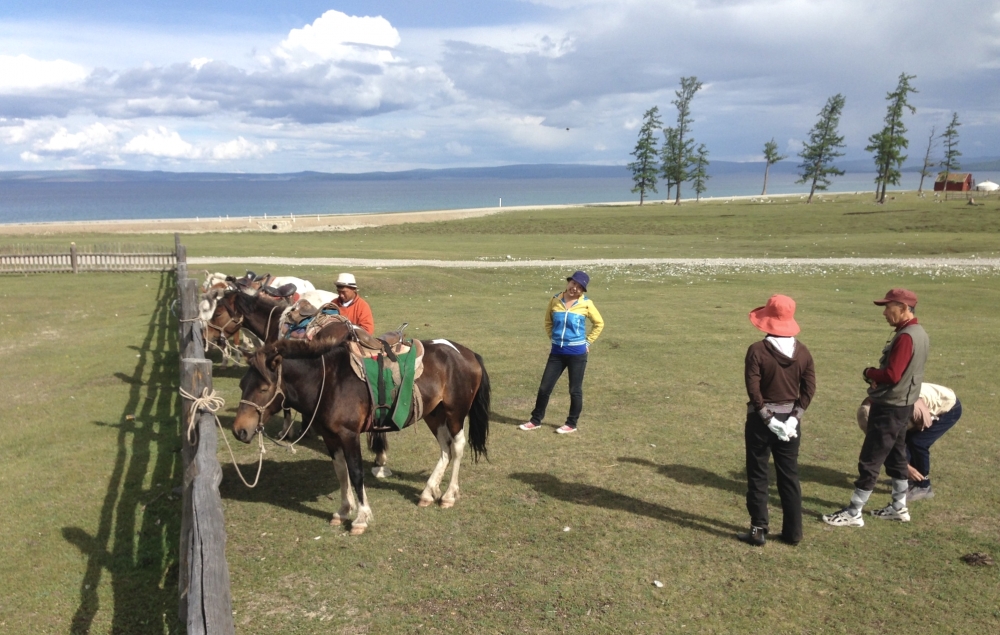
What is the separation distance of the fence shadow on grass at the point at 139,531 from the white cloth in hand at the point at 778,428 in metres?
5.02

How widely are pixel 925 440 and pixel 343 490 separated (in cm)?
610

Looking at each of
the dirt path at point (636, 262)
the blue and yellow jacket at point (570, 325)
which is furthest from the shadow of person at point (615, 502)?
the dirt path at point (636, 262)

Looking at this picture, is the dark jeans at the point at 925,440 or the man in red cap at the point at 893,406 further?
the dark jeans at the point at 925,440

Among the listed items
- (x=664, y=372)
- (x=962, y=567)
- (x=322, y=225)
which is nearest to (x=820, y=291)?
(x=664, y=372)

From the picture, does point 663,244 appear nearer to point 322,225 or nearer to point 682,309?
point 682,309

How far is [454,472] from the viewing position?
7684 millimetres

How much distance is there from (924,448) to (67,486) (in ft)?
30.9

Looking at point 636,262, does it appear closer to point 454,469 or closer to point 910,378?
point 454,469

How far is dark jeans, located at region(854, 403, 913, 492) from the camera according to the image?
6.77m

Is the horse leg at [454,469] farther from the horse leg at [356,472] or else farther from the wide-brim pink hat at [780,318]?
the wide-brim pink hat at [780,318]

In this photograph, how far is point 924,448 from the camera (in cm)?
742

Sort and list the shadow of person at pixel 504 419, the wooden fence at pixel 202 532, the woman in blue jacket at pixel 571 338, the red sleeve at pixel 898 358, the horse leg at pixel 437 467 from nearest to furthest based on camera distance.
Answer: the wooden fence at pixel 202 532 < the red sleeve at pixel 898 358 < the horse leg at pixel 437 467 < the woman in blue jacket at pixel 571 338 < the shadow of person at pixel 504 419

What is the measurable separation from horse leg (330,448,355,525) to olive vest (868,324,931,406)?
526cm

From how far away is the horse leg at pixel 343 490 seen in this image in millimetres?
7062
